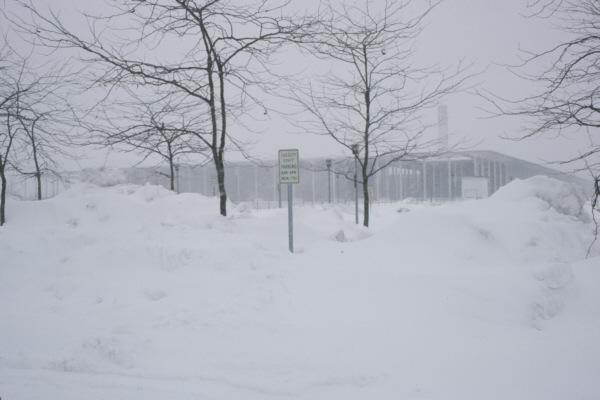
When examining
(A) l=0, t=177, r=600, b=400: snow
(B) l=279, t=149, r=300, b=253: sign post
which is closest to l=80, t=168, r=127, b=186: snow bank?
(A) l=0, t=177, r=600, b=400: snow

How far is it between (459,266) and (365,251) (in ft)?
4.82

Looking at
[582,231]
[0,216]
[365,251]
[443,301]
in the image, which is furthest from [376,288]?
[0,216]

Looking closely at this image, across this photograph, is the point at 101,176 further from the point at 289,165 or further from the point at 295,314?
the point at 295,314

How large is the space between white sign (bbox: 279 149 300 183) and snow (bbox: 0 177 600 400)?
121 centimetres

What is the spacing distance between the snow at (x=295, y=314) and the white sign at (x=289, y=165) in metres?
1.21

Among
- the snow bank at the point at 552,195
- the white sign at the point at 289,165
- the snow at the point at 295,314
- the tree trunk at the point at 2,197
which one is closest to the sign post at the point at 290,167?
the white sign at the point at 289,165

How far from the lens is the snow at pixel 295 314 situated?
2965mm

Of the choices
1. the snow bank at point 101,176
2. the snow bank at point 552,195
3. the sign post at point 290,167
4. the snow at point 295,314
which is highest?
the snow bank at point 101,176

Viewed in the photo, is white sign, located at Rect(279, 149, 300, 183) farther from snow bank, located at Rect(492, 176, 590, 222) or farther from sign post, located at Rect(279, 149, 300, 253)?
snow bank, located at Rect(492, 176, 590, 222)

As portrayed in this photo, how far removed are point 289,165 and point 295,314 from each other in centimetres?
306

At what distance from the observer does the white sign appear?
21.1ft

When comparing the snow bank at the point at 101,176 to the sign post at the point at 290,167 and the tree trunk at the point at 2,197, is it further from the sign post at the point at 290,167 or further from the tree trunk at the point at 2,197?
the sign post at the point at 290,167

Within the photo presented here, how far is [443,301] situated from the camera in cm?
444

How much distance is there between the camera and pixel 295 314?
13.6ft
